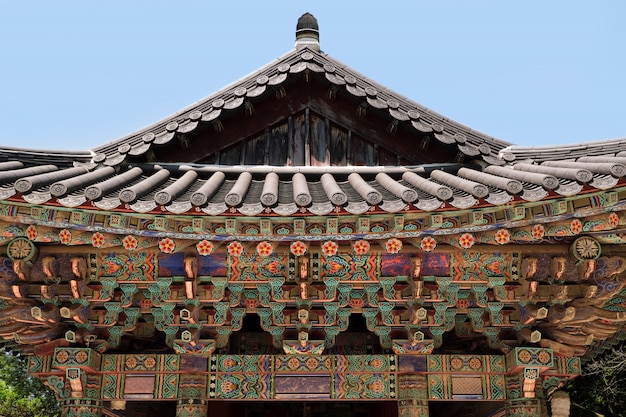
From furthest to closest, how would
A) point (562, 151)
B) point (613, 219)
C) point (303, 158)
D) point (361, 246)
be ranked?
1. point (303, 158)
2. point (562, 151)
3. point (361, 246)
4. point (613, 219)

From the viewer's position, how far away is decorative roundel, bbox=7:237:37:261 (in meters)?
5.77

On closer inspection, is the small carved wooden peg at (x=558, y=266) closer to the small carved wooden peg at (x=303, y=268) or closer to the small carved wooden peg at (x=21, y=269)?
the small carved wooden peg at (x=303, y=268)

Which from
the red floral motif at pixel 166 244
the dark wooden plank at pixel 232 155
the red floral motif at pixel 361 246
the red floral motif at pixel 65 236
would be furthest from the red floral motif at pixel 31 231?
the dark wooden plank at pixel 232 155

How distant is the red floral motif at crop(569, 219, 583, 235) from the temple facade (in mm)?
15

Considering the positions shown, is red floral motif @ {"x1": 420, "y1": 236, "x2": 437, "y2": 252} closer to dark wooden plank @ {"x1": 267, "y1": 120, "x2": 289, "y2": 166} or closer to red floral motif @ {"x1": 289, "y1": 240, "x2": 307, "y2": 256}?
red floral motif @ {"x1": 289, "y1": 240, "x2": 307, "y2": 256}

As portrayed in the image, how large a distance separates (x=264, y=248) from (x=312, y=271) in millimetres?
574

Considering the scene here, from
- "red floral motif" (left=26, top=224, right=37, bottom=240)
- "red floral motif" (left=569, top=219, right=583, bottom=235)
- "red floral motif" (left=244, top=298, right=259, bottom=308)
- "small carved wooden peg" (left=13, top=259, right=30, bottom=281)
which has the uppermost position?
"red floral motif" (left=569, top=219, right=583, bottom=235)

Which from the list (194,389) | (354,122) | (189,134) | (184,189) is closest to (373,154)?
(354,122)

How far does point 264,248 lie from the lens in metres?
5.60

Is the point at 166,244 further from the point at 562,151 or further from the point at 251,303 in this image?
the point at 562,151

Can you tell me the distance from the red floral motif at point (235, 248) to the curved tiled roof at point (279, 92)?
75.8 inches

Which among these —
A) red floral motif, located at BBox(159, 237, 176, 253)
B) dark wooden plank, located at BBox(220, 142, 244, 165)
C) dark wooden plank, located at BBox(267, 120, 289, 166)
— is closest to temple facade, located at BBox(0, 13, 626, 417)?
red floral motif, located at BBox(159, 237, 176, 253)

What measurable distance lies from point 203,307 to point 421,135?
9.46 feet

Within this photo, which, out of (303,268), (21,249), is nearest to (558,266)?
(303,268)
